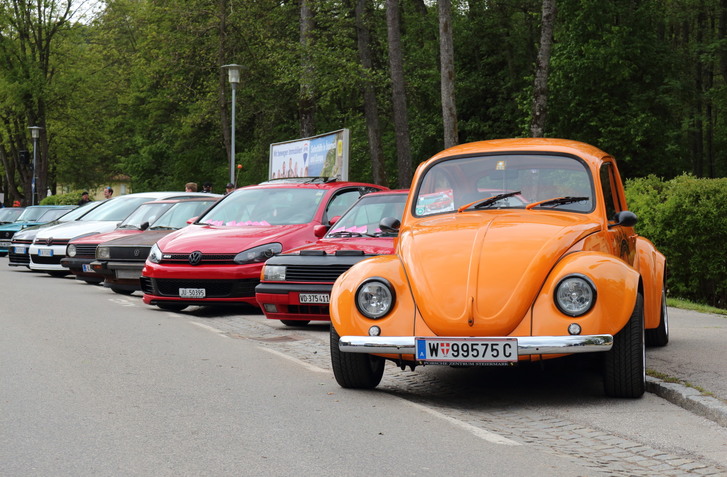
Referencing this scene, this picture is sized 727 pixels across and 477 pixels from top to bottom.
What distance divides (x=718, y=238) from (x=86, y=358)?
9.75 m

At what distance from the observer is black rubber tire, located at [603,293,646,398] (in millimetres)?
7227

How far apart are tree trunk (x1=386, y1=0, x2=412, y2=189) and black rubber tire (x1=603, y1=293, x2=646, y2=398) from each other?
22.5 meters

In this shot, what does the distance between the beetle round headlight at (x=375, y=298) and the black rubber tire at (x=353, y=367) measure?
1.20 feet

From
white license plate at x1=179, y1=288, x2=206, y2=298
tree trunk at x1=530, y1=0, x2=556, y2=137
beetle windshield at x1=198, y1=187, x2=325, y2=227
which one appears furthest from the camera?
tree trunk at x1=530, y1=0, x2=556, y2=137

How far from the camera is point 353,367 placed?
7820mm

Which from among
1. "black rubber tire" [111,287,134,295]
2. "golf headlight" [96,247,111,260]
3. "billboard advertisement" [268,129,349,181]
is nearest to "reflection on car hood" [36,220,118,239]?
"black rubber tire" [111,287,134,295]

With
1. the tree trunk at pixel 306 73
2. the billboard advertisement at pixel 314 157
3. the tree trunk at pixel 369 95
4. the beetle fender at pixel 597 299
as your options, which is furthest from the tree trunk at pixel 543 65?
the beetle fender at pixel 597 299

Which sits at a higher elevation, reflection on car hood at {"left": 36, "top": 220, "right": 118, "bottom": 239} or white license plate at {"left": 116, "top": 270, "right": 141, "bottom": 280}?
reflection on car hood at {"left": 36, "top": 220, "right": 118, "bottom": 239}

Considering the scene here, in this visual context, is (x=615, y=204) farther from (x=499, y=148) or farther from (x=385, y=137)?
(x=385, y=137)

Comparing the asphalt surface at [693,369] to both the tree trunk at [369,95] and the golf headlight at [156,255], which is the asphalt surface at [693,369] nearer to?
the golf headlight at [156,255]

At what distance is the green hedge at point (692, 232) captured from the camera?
1558cm

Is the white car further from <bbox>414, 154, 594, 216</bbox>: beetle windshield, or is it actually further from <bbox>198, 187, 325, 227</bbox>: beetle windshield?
<bbox>414, 154, 594, 216</bbox>: beetle windshield

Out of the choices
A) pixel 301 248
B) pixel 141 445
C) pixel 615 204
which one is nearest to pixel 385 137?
pixel 301 248

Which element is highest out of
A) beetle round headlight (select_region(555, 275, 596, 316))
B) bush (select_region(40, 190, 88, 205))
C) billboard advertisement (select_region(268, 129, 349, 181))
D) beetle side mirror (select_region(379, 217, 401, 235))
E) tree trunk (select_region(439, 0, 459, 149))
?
tree trunk (select_region(439, 0, 459, 149))
